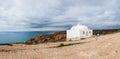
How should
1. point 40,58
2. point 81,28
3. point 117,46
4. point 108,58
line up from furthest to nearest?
point 81,28 < point 117,46 < point 40,58 < point 108,58

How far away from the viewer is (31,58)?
73.5 ft

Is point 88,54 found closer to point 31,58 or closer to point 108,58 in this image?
point 108,58

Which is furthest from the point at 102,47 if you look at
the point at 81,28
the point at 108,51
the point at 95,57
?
the point at 81,28

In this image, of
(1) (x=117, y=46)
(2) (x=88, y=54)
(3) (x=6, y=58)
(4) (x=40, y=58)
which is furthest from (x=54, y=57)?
(1) (x=117, y=46)

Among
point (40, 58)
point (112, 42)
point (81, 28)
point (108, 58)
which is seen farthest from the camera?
point (81, 28)

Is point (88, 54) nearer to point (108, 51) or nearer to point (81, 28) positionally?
point (108, 51)

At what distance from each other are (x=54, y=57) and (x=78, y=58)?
8.47 feet

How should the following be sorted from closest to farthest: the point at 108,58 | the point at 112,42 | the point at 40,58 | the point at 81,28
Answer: the point at 108,58 < the point at 40,58 < the point at 112,42 < the point at 81,28

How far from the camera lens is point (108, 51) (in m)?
22.6

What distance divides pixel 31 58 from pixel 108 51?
8.10 meters

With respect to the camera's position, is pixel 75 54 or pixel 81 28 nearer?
pixel 75 54

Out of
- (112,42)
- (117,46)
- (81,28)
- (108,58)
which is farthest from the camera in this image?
(81,28)

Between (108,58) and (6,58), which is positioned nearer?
(108,58)

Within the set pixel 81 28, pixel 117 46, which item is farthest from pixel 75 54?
pixel 81 28
